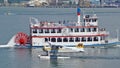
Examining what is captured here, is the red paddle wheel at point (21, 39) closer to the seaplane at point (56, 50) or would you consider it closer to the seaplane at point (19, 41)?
the seaplane at point (19, 41)

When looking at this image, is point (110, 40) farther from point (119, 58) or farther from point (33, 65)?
point (33, 65)

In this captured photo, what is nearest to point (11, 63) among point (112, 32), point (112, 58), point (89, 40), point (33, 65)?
point (33, 65)

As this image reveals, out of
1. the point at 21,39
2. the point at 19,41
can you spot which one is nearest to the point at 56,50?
the point at 21,39

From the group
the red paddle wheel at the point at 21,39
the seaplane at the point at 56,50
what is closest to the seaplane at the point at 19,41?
the red paddle wheel at the point at 21,39

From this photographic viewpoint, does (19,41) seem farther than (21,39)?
Yes

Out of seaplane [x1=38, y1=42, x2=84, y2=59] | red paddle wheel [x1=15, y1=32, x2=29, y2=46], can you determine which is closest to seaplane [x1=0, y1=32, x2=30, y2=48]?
red paddle wheel [x1=15, y1=32, x2=29, y2=46]

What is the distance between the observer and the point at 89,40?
73.9m

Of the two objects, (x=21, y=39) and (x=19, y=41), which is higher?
(x=21, y=39)

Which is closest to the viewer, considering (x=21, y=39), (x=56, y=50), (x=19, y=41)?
(x=56, y=50)

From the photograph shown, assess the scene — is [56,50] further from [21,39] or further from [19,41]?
[19,41]

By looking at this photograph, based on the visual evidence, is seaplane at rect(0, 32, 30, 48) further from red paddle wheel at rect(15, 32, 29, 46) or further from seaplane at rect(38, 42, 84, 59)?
seaplane at rect(38, 42, 84, 59)

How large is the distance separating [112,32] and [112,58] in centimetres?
3550

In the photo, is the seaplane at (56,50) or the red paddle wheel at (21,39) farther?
the red paddle wheel at (21,39)

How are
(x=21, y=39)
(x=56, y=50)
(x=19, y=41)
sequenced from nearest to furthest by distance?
(x=56, y=50) < (x=21, y=39) < (x=19, y=41)
